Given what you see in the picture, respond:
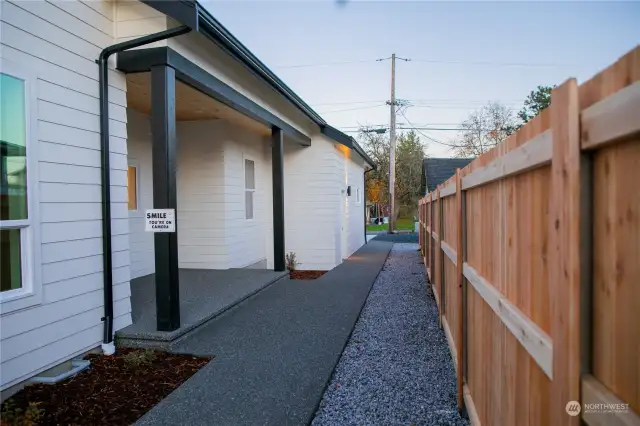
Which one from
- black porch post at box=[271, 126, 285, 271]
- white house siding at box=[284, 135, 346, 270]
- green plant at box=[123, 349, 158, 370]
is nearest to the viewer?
green plant at box=[123, 349, 158, 370]

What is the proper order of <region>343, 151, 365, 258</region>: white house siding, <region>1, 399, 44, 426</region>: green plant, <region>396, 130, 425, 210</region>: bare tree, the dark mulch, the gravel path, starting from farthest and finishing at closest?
<region>396, 130, 425, 210</region>: bare tree → <region>343, 151, 365, 258</region>: white house siding → the dark mulch → the gravel path → <region>1, 399, 44, 426</region>: green plant

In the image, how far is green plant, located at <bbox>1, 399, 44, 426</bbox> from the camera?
2.46m

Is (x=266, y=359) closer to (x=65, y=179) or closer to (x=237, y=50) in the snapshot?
(x=65, y=179)

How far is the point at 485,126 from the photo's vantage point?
96.7ft

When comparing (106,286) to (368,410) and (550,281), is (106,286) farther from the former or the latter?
(550,281)

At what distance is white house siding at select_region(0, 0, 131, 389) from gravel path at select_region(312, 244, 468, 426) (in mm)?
2238

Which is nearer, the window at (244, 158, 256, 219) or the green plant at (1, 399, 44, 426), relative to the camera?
the green plant at (1, 399, 44, 426)

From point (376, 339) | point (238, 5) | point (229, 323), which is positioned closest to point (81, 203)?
point (229, 323)

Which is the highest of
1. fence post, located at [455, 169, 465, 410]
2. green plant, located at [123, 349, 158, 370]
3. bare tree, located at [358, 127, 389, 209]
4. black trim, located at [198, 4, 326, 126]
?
bare tree, located at [358, 127, 389, 209]

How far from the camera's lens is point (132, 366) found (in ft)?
11.1

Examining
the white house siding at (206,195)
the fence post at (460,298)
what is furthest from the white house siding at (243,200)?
the fence post at (460,298)

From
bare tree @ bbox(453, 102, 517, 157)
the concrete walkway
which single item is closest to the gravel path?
the concrete walkway

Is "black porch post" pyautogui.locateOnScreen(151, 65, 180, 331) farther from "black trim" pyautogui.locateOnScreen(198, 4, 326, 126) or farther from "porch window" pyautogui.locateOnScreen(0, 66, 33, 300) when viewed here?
"porch window" pyautogui.locateOnScreen(0, 66, 33, 300)

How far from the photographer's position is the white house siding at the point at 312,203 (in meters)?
9.66
